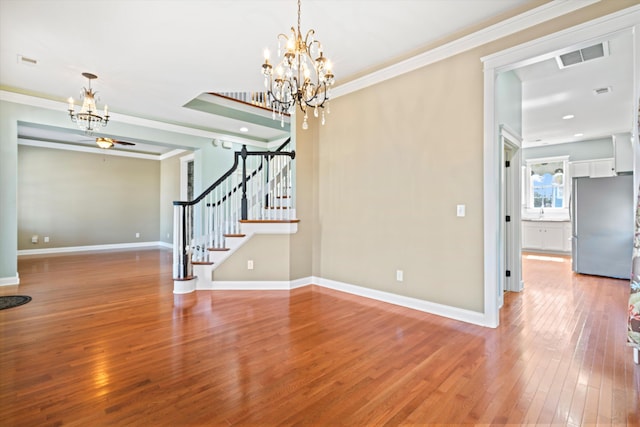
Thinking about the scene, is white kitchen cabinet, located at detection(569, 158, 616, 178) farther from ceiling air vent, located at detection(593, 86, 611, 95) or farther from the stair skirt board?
the stair skirt board

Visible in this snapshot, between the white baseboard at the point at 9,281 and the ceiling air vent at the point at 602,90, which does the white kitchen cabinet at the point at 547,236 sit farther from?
the white baseboard at the point at 9,281

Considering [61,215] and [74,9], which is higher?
[74,9]

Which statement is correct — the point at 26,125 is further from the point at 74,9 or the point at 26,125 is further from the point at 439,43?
the point at 439,43

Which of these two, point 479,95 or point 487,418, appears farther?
point 479,95

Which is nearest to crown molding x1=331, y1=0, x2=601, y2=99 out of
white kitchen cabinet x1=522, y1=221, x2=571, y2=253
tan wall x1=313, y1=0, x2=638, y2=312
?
tan wall x1=313, y1=0, x2=638, y2=312

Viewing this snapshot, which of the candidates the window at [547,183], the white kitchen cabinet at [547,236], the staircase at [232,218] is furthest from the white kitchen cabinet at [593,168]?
the staircase at [232,218]

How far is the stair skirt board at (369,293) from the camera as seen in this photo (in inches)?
124

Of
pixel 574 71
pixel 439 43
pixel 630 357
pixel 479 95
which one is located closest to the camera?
pixel 630 357

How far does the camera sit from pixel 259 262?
4.42 metres

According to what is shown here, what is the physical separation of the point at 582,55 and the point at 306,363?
4.24 metres

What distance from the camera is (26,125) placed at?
490 cm

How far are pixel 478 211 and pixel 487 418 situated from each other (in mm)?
1927

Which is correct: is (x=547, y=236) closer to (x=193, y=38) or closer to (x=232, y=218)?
(x=232, y=218)

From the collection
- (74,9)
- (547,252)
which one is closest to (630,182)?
(547,252)
